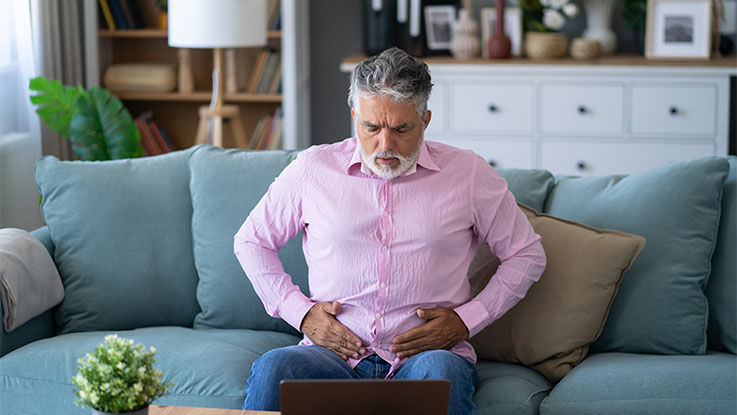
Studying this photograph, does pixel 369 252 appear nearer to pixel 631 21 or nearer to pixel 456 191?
pixel 456 191

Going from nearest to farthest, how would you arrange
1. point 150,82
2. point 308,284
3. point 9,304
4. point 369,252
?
point 369,252, point 9,304, point 308,284, point 150,82

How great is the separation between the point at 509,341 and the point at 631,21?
8.21 ft

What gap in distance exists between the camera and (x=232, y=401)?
202 cm

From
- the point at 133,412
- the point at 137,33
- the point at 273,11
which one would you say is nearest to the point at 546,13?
the point at 273,11

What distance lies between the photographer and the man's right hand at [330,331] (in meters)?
1.98

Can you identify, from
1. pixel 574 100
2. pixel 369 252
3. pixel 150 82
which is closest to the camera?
pixel 369 252

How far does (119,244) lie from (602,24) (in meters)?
2.75

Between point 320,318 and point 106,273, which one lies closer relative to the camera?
point 320,318

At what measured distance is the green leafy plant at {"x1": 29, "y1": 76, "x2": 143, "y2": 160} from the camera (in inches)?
139

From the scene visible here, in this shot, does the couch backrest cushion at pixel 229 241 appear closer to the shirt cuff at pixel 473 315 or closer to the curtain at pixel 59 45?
the shirt cuff at pixel 473 315

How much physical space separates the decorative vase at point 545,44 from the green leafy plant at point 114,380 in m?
3.12

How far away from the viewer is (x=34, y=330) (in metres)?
2.30

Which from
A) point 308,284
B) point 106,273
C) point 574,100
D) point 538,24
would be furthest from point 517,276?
point 538,24

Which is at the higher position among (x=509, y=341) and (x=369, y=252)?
(x=369, y=252)
